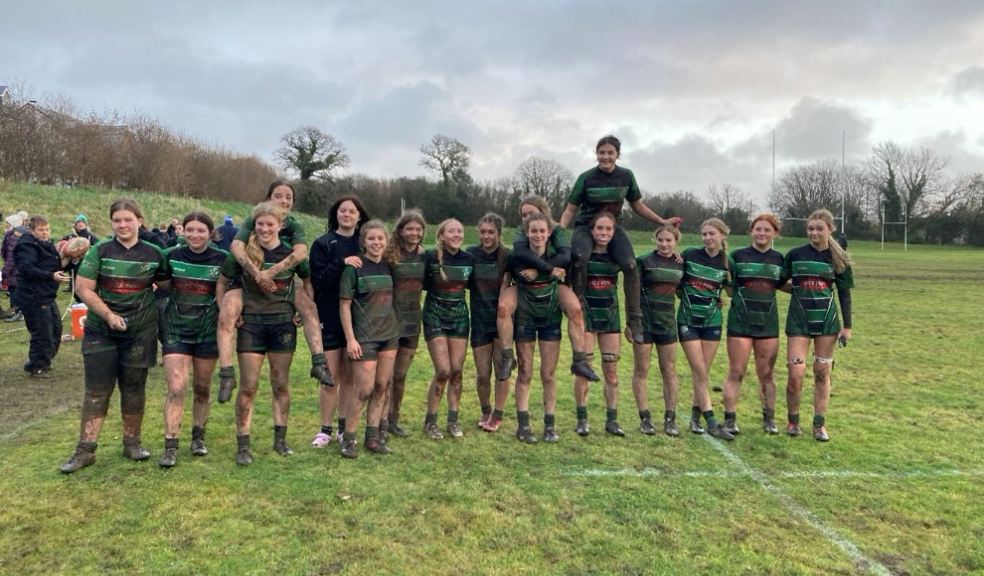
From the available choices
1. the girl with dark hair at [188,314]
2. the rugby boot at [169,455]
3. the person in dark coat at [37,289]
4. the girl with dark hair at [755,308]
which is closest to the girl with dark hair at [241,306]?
the girl with dark hair at [188,314]

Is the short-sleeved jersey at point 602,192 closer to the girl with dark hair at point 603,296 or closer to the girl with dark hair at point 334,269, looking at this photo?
the girl with dark hair at point 603,296

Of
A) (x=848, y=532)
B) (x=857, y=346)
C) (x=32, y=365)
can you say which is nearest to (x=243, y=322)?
(x=848, y=532)

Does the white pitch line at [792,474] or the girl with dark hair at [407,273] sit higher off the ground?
the girl with dark hair at [407,273]

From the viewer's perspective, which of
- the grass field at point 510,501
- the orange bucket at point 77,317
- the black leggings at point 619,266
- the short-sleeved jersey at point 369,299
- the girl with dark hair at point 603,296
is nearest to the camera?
the grass field at point 510,501

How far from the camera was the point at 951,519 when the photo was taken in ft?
13.5

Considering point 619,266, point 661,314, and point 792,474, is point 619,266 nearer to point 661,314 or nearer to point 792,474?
point 661,314

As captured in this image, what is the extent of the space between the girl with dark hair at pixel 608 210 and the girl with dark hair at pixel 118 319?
11.5 feet

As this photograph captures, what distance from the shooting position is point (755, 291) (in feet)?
19.0

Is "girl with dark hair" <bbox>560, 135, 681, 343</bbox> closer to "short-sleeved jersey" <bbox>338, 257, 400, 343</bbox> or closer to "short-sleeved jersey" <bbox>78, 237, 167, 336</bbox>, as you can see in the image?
"short-sleeved jersey" <bbox>338, 257, 400, 343</bbox>

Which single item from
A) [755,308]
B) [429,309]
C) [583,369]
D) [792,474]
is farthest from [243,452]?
[755,308]

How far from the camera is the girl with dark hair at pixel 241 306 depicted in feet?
15.3

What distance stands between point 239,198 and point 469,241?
1634 cm

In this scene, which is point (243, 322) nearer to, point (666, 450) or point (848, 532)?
point (666, 450)

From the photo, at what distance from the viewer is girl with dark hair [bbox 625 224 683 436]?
5742 mm
